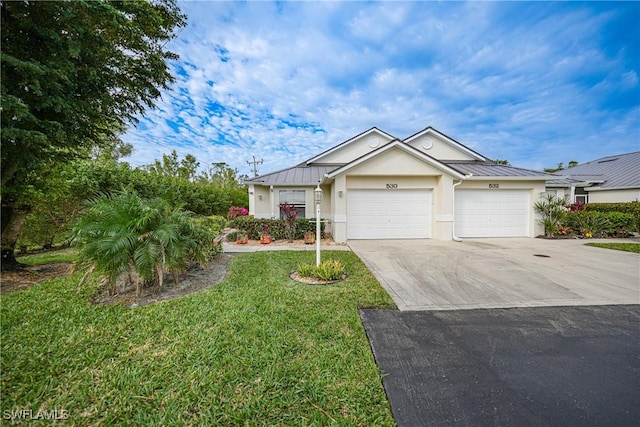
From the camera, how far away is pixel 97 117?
5.03 m

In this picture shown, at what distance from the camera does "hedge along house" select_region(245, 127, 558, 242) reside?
9688mm

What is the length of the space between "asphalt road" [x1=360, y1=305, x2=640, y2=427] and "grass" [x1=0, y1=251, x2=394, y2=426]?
0.33 meters

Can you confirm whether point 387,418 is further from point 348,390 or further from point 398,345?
point 398,345

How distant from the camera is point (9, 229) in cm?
519

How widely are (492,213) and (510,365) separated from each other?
10.3 metres

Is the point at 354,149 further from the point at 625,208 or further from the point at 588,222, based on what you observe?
the point at 625,208

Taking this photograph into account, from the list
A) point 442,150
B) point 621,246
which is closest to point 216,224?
point 442,150

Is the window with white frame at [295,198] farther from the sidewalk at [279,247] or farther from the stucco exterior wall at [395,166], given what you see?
the stucco exterior wall at [395,166]

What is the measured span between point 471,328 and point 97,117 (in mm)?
8019

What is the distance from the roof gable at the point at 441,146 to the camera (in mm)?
13680

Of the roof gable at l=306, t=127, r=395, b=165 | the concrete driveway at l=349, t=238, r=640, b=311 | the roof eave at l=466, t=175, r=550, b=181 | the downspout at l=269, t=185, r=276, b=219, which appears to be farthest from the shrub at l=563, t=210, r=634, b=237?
the downspout at l=269, t=185, r=276, b=219

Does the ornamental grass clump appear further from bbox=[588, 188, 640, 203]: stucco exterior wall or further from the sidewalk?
bbox=[588, 188, 640, 203]: stucco exterior wall

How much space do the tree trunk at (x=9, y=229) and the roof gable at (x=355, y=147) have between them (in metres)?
11.4

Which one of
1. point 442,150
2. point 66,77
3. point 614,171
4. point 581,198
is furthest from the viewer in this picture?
point 614,171
